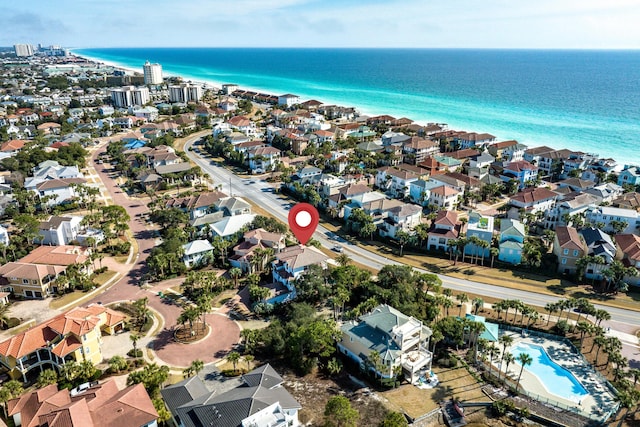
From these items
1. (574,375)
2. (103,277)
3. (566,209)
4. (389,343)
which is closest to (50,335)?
(103,277)

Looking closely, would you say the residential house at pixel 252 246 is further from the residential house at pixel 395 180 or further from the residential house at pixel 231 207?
the residential house at pixel 395 180

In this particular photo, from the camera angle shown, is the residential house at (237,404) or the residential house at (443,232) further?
the residential house at (443,232)

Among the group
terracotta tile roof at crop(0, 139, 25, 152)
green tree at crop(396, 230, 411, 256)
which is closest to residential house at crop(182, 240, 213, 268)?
green tree at crop(396, 230, 411, 256)

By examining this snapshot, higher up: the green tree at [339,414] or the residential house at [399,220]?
the residential house at [399,220]

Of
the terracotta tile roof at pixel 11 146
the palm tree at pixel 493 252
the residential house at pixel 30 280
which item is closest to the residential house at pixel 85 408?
the residential house at pixel 30 280

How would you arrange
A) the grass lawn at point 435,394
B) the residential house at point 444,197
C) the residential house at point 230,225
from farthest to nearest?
1. the residential house at point 444,197
2. the residential house at point 230,225
3. the grass lawn at point 435,394

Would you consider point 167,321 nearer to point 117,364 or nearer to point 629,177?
point 117,364

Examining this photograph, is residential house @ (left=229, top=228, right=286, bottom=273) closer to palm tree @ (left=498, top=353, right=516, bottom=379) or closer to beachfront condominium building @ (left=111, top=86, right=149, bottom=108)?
palm tree @ (left=498, top=353, right=516, bottom=379)

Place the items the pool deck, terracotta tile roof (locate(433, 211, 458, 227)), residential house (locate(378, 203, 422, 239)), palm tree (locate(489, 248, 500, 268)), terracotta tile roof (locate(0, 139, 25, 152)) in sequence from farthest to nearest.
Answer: terracotta tile roof (locate(0, 139, 25, 152)), residential house (locate(378, 203, 422, 239)), terracotta tile roof (locate(433, 211, 458, 227)), palm tree (locate(489, 248, 500, 268)), the pool deck
